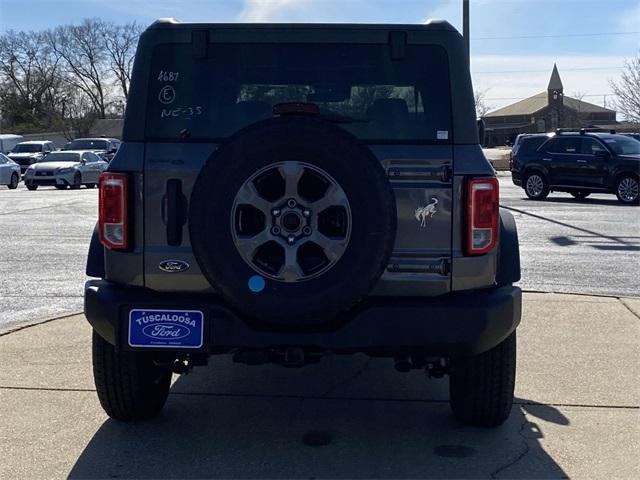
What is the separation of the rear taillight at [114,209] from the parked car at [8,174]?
27.9 metres

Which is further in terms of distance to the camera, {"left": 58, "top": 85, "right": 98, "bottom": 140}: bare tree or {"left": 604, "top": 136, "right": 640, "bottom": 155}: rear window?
{"left": 58, "top": 85, "right": 98, "bottom": 140}: bare tree

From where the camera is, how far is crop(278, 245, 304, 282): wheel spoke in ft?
12.4

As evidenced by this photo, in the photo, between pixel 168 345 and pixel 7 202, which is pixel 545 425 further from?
pixel 7 202

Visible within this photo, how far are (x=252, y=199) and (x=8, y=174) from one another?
29103 mm

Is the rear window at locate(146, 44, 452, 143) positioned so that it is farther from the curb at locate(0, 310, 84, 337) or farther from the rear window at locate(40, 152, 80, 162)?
the rear window at locate(40, 152, 80, 162)

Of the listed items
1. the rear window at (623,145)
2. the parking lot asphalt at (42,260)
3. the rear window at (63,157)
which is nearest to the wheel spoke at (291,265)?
the parking lot asphalt at (42,260)

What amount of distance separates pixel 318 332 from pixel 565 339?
334cm

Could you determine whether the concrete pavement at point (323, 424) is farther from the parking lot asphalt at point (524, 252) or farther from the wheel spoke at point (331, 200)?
the parking lot asphalt at point (524, 252)

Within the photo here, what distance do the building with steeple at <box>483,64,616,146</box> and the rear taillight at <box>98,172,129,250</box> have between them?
75709mm

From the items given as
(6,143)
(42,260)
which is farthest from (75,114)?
(42,260)

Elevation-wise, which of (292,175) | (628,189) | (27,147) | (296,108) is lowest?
(628,189)

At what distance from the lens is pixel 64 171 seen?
95.5 feet

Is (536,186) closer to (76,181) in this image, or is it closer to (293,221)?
(76,181)

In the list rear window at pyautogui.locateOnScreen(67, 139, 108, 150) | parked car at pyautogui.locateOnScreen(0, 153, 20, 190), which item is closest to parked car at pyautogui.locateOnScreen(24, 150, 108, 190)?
parked car at pyautogui.locateOnScreen(0, 153, 20, 190)
